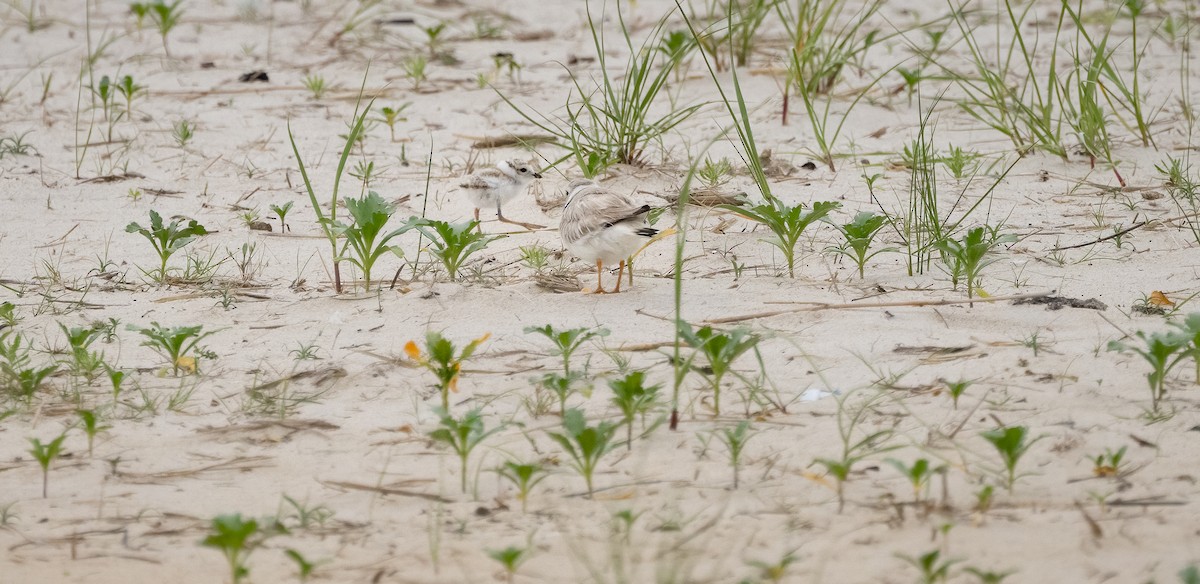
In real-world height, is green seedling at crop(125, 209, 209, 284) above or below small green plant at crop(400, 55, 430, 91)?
below

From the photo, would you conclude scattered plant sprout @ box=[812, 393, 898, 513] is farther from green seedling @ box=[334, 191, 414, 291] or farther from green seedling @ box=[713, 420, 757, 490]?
green seedling @ box=[334, 191, 414, 291]

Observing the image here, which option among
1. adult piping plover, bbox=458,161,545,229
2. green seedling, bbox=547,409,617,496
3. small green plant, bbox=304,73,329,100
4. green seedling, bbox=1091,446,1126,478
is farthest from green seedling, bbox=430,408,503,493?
small green plant, bbox=304,73,329,100

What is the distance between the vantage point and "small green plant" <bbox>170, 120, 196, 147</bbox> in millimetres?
7082

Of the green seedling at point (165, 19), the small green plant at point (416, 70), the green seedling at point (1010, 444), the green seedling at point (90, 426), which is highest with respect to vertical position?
the green seedling at point (165, 19)

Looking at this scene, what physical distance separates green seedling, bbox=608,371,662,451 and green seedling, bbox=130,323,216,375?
145 centimetres

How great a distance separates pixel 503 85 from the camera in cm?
827

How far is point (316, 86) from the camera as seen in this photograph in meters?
7.87

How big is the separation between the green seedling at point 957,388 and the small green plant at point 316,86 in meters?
5.16

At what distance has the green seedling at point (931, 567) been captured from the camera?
9.57ft

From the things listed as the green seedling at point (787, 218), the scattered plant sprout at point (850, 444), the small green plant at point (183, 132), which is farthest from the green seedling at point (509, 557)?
the small green plant at point (183, 132)

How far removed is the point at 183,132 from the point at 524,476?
4565 mm

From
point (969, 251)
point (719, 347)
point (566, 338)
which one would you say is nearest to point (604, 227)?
point (566, 338)

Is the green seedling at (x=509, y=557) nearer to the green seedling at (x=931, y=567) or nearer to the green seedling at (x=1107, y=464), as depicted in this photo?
the green seedling at (x=931, y=567)

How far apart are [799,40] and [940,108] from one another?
110 centimetres
